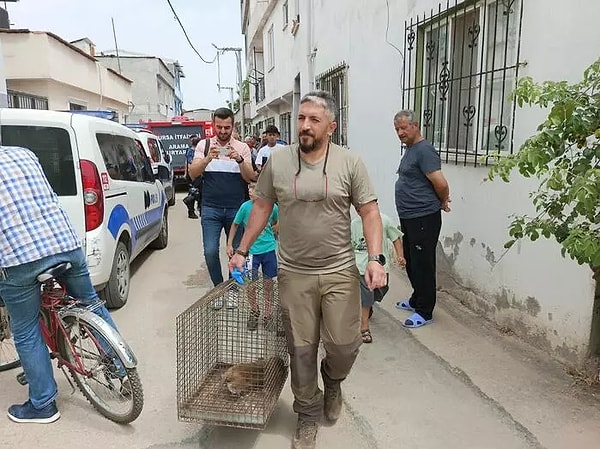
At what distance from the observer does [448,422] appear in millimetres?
2953

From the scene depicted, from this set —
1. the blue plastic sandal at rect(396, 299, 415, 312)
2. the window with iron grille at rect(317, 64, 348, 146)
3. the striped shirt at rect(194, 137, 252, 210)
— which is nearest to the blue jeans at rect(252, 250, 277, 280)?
the striped shirt at rect(194, 137, 252, 210)

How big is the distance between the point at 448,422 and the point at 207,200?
2670 mm

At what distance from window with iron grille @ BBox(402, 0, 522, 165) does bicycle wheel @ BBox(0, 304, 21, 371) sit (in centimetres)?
392

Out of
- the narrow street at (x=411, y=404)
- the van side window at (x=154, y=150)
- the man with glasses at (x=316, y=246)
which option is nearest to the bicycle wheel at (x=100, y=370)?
the narrow street at (x=411, y=404)

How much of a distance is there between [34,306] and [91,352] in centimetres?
43

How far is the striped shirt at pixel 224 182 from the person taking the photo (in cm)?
445

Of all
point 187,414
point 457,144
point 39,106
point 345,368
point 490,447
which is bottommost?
point 490,447

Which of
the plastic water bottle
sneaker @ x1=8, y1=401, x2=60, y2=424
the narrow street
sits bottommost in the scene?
the narrow street

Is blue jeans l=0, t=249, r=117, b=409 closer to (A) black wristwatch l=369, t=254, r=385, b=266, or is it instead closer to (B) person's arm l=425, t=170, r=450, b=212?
(A) black wristwatch l=369, t=254, r=385, b=266

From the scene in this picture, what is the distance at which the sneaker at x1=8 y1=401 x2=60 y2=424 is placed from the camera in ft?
9.75

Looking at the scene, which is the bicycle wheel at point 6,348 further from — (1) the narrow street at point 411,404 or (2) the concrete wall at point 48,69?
(2) the concrete wall at point 48,69

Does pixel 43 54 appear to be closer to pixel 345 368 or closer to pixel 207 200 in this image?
pixel 207 200

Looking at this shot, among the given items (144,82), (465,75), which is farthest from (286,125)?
(144,82)

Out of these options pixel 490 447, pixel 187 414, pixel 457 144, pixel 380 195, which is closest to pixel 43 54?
pixel 380 195
